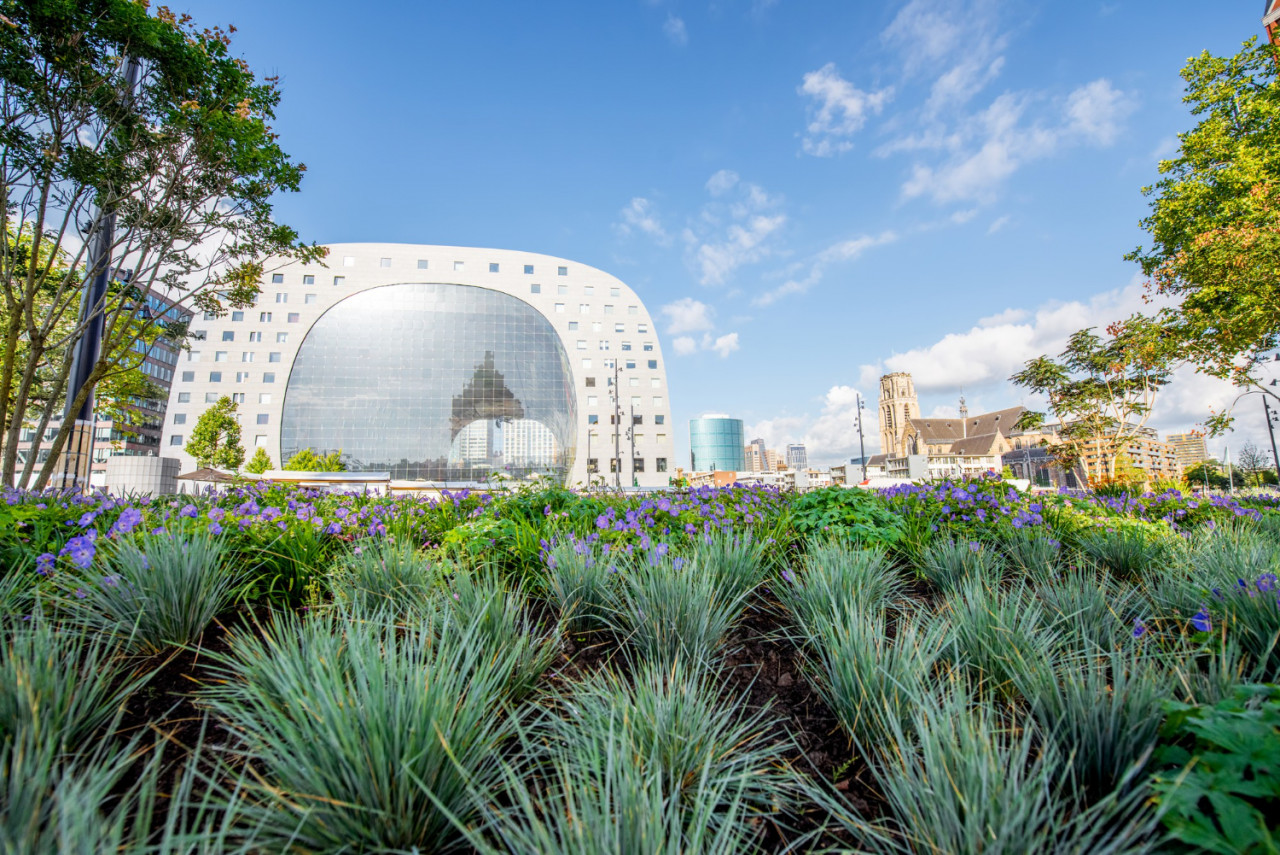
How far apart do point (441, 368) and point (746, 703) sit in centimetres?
5815

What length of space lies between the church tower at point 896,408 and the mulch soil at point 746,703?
115 m

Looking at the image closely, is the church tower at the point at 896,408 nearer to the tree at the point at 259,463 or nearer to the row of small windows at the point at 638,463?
the row of small windows at the point at 638,463

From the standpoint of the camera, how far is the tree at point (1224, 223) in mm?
11023

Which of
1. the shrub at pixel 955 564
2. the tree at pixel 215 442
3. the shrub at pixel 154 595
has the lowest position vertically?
the shrub at pixel 955 564

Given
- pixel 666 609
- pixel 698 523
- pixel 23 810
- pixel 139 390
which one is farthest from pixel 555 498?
pixel 139 390

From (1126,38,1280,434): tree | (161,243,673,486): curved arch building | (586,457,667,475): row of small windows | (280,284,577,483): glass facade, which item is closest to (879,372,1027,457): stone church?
(586,457,667,475): row of small windows

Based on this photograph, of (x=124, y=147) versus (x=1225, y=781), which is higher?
(x=124, y=147)

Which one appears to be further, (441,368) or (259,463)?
(441,368)

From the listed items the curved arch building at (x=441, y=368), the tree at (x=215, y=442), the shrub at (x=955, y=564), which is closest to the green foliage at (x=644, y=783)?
the shrub at (x=955, y=564)

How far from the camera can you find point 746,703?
2.38 meters

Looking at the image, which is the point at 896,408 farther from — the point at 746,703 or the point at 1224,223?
the point at 746,703

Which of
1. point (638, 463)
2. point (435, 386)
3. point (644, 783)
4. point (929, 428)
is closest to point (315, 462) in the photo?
point (435, 386)

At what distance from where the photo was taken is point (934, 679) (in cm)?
233

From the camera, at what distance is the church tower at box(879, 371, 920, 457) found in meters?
108
